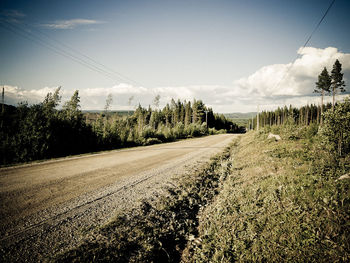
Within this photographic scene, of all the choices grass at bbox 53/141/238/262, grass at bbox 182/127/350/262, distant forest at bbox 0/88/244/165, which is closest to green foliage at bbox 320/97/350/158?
grass at bbox 182/127/350/262

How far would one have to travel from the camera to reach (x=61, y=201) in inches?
190

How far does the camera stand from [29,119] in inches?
442

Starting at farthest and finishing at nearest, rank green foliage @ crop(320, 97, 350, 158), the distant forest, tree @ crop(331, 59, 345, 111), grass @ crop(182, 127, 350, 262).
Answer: tree @ crop(331, 59, 345, 111) → the distant forest → green foliage @ crop(320, 97, 350, 158) → grass @ crop(182, 127, 350, 262)

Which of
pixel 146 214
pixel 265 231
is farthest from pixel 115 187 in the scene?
pixel 265 231

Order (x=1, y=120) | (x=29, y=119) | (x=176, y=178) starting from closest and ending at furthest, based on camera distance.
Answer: (x=176, y=178) < (x=1, y=120) < (x=29, y=119)

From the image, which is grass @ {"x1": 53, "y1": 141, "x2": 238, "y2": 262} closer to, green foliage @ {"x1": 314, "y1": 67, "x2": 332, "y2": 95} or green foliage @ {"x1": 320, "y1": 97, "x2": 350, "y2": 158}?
green foliage @ {"x1": 320, "y1": 97, "x2": 350, "y2": 158}

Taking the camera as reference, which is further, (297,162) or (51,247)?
(297,162)

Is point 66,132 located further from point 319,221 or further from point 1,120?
point 319,221

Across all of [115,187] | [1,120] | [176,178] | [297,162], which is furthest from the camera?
[1,120]

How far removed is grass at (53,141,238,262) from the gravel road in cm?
38

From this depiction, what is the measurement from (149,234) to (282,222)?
303cm

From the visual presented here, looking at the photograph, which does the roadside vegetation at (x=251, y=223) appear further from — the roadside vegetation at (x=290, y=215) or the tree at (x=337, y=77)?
the tree at (x=337, y=77)

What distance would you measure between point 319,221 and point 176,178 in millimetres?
4883

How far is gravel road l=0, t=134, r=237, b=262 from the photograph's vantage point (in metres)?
3.16
